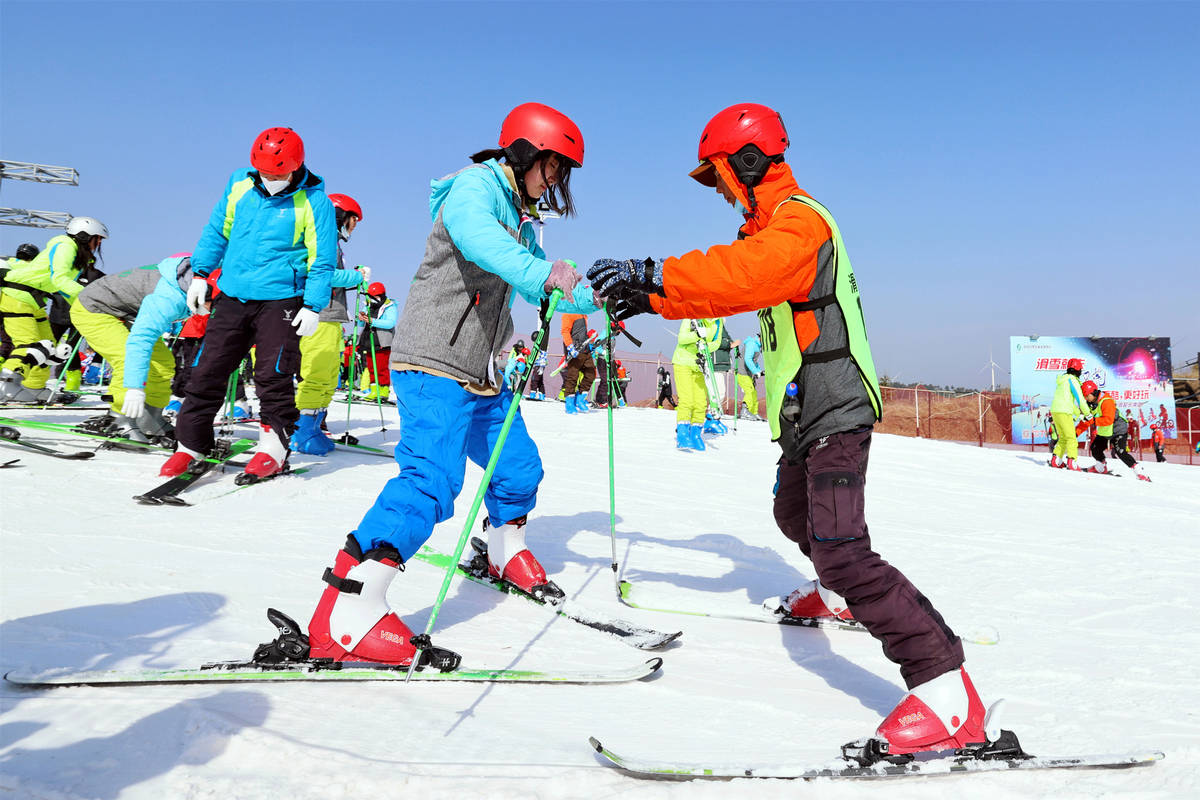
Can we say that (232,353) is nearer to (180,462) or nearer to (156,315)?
(180,462)

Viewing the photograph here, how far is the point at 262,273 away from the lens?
521 centimetres

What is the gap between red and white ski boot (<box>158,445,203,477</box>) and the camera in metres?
5.38

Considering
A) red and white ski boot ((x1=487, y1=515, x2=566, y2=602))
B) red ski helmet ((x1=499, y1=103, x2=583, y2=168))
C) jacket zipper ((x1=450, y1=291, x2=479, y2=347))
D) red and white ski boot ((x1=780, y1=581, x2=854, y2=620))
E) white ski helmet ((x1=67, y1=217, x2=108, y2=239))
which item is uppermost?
white ski helmet ((x1=67, y1=217, x2=108, y2=239))

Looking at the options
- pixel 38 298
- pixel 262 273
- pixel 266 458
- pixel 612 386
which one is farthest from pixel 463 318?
pixel 38 298

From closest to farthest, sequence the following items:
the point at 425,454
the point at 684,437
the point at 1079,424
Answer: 1. the point at 425,454
2. the point at 684,437
3. the point at 1079,424

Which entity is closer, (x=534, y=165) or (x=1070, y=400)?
(x=534, y=165)

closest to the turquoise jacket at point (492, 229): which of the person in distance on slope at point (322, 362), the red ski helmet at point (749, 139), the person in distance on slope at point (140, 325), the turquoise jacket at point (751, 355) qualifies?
the red ski helmet at point (749, 139)

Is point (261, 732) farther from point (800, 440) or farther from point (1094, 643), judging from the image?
point (1094, 643)

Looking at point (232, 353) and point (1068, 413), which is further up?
point (232, 353)

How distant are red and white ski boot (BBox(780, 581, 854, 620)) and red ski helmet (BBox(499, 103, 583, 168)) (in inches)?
90.1

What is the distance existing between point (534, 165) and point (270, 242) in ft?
10.3

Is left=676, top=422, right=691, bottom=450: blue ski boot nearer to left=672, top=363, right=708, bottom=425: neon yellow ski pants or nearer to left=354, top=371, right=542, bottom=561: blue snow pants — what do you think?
left=672, top=363, right=708, bottom=425: neon yellow ski pants

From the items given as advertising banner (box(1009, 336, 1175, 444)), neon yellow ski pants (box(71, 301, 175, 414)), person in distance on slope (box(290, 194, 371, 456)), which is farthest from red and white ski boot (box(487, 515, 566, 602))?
advertising banner (box(1009, 336, 1175, 444))

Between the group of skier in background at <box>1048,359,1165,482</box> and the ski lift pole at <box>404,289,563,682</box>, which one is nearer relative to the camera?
the ski lift pole at <box>404,289,563,682</box>
